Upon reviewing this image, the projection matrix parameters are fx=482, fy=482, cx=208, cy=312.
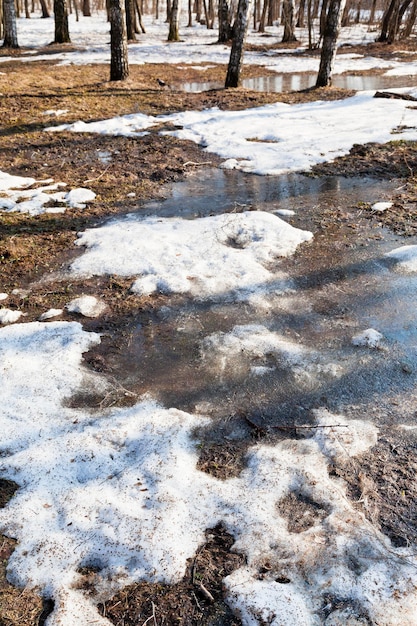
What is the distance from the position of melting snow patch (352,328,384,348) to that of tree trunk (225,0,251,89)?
10047mm

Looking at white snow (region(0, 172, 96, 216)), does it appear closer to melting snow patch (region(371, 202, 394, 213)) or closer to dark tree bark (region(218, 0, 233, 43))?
melting snow patch (region(371, 202, 394, 213))

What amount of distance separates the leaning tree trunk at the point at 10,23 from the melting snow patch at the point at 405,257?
17.2 metres

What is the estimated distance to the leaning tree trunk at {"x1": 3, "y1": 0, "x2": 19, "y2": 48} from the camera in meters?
16.3

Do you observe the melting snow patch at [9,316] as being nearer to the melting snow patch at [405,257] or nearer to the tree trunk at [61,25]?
the melting snow patch at [405,257]

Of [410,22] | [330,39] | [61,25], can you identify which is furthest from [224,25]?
[330,39]

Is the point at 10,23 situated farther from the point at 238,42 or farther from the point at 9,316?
the point at 9,316

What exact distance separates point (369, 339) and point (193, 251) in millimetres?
2096

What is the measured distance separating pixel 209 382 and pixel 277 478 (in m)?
0.90

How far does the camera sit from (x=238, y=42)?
1155 cm

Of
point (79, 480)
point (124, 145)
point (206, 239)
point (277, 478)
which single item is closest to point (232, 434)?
point (277, 478)

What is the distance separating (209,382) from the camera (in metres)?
3.35

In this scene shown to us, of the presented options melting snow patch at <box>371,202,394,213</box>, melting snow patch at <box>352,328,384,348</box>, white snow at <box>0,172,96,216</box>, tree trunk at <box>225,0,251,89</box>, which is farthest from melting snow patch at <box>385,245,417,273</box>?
tree trunk at <box>225,0,251,89</box>

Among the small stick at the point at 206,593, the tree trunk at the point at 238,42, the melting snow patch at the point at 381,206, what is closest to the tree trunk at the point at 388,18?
the tree trunk at the point at 238,42

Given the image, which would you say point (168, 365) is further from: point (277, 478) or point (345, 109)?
point (345, 109)
